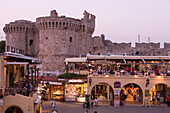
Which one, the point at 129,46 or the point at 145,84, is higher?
the point at 129,46

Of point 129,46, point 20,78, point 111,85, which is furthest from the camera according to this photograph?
point 129,46

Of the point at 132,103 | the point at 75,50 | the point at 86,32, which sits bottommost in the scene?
the point at 132,103

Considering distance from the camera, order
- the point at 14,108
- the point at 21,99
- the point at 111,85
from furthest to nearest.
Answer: the point at 111,85
the point at 14,108
the point at 21,99

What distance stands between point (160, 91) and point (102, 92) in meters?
6.96

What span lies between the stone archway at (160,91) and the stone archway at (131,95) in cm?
152

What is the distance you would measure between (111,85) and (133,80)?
254 cm

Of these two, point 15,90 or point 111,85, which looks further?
point 111,85

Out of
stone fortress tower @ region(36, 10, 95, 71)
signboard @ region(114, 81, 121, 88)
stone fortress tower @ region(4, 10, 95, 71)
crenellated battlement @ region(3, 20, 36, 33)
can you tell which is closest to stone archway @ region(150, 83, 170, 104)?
signboard @ region(114, 81, 121, 88)

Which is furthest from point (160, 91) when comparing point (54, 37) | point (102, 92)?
point (54, 37)

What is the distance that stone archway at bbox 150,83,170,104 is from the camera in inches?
1057

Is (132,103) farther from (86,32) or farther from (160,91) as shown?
(86,32)

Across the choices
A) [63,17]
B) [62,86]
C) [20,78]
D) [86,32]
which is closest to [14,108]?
[20,78]

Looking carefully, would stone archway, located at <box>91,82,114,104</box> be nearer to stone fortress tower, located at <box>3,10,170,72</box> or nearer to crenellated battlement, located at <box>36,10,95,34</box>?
stone fortress tower, located at <box>3,10,170,72</box>

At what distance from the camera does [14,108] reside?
53.4 ft
